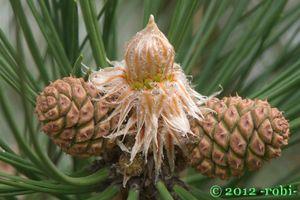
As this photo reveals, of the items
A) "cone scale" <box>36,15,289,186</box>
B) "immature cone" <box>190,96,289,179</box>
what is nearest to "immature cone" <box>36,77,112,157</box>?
"cone scale" <box>36,15,289,186</box>

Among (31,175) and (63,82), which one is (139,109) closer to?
(63,82)

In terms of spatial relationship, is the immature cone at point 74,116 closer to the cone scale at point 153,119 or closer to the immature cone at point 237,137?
the cone scale at point 153,119

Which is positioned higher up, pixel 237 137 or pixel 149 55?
pixel 149 55

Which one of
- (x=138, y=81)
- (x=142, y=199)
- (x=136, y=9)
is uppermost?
(x=136, y=9)

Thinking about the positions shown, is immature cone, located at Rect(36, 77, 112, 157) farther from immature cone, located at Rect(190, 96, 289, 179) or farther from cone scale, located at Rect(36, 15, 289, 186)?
immature cone, located at Rect(190, 96, 289, 179)

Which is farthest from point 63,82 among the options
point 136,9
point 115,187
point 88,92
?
point 136,9
